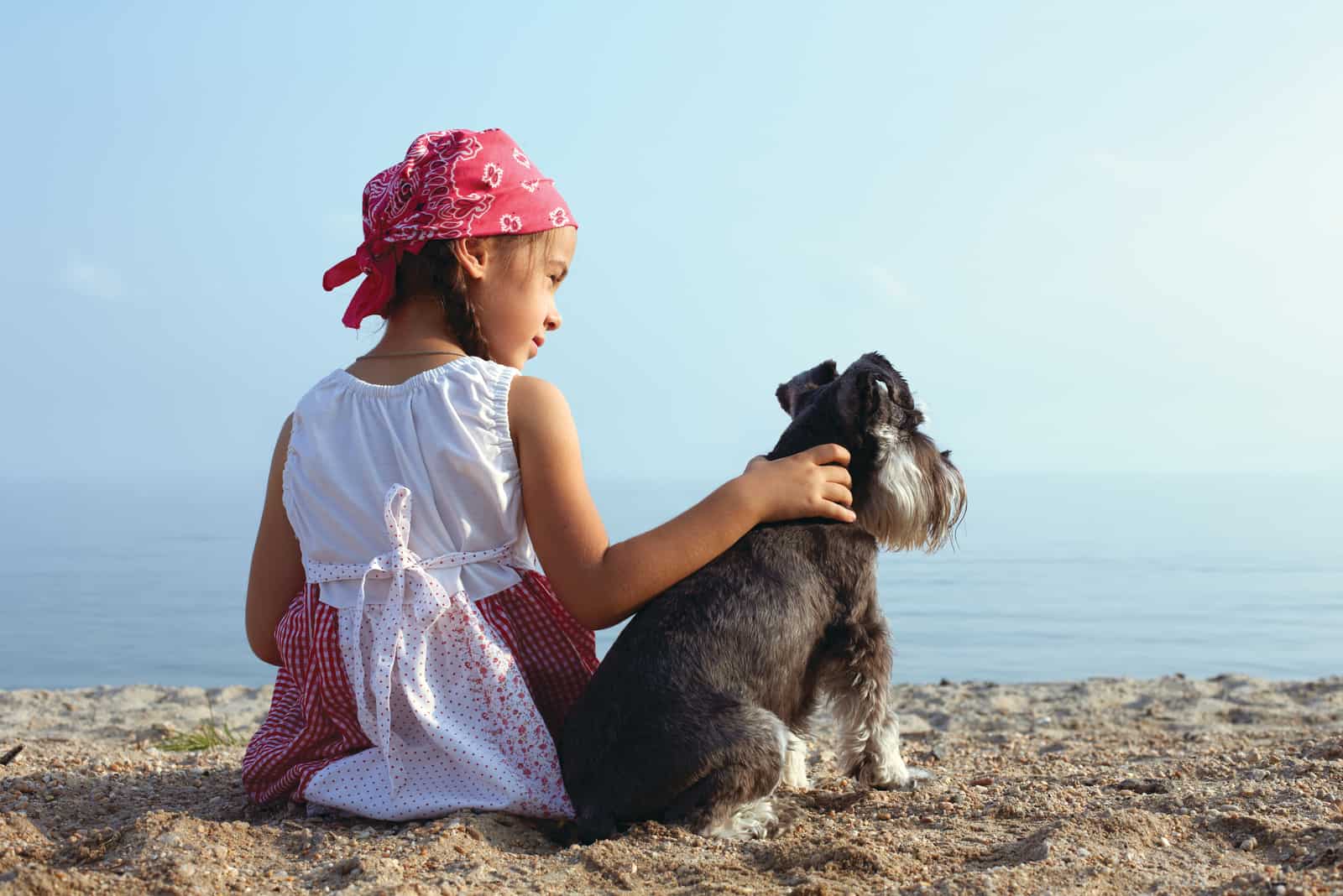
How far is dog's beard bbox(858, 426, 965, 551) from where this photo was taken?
4.39m

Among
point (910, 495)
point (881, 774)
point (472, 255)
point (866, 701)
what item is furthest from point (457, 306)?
point (881, 774)

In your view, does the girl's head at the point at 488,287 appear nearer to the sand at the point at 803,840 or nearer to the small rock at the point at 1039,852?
the sand at the point at 803,840

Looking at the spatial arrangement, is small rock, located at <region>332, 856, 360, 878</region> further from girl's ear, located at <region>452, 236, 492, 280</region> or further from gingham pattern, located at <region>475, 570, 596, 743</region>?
girl's ear, located at <region>452, 236, 492, 280</region>

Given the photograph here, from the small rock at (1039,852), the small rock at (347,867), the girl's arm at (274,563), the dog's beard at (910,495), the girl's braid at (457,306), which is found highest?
the girl's braid at (457,306)

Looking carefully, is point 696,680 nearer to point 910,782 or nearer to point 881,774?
point 881,774

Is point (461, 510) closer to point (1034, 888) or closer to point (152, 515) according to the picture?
point (1034, 888)

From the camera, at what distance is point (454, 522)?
407cm

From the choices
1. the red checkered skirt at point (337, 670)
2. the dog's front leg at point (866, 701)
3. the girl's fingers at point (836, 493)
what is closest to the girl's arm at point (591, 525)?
the girl's fingers at point (836, 493)

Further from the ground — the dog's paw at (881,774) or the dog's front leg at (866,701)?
the dog's front leg at (866,701)

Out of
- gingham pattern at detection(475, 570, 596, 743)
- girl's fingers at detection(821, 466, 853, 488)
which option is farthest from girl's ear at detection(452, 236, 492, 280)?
girl's fingers at detection(821, 466, 853, 488)

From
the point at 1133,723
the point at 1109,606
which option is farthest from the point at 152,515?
the point at 1133,723

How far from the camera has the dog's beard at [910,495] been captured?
14.4 feet

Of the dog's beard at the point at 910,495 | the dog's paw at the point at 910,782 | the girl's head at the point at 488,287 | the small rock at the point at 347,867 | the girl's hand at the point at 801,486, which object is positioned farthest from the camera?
the dog's paw at the point at 910,782

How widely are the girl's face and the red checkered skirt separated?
876mm
